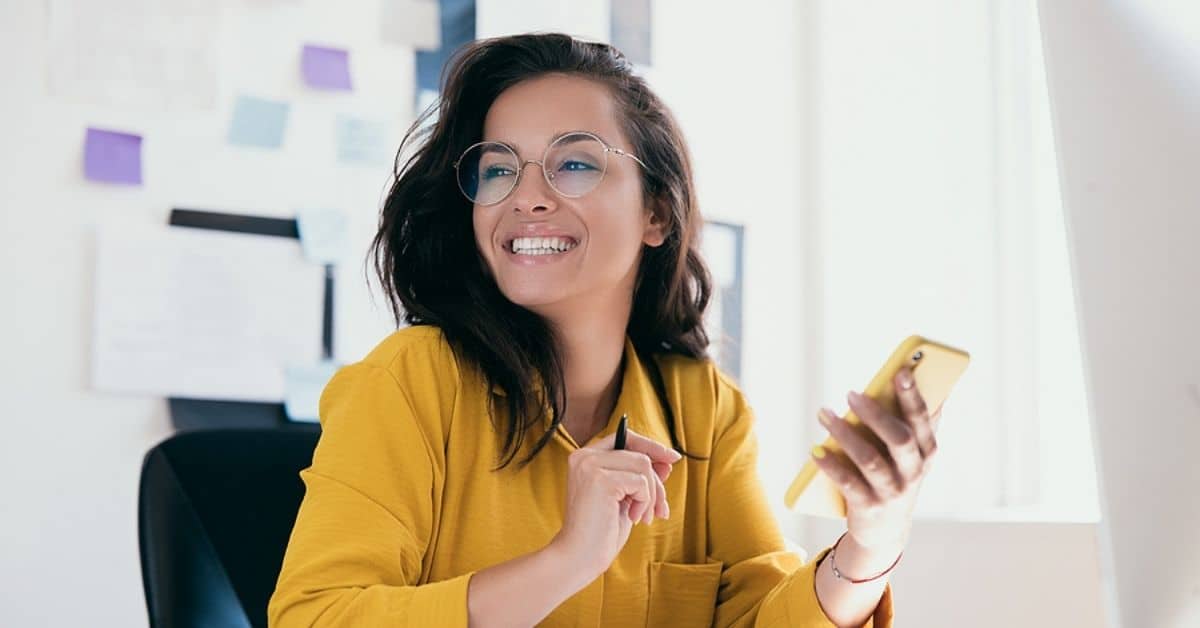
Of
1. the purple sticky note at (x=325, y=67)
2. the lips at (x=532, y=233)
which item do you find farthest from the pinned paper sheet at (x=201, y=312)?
the lips at (x=532, y=233)

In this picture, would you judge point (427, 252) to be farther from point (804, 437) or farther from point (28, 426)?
point (804, 437)

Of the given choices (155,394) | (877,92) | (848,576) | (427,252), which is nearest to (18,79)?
(155,394)

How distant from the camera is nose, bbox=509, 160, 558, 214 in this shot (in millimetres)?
1271

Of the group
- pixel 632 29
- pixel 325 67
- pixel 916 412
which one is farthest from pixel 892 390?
pixel 632 29

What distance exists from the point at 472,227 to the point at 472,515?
1.11 feet

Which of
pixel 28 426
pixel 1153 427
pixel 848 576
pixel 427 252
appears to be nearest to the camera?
pixel 1153 427

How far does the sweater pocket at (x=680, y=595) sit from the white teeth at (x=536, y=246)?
34 centimetres

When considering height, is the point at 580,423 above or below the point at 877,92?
below

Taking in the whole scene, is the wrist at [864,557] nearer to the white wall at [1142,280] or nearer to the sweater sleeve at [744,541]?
the sweater sleeve at [744,541]

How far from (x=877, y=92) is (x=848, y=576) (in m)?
1.78

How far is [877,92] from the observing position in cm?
271

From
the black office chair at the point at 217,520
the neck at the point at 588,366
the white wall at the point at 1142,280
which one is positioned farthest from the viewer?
the neck at the point at 588,366

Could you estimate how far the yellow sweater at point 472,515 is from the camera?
3.48 ft

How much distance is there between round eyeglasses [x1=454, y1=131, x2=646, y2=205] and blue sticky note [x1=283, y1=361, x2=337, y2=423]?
90 cm
